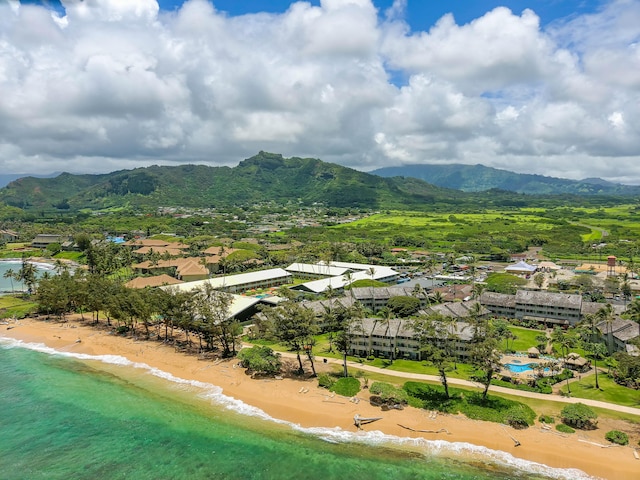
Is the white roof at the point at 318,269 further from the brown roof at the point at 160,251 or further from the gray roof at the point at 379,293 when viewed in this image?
the brown roof at the point at 160,251

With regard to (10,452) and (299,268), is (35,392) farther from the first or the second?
(299,268)

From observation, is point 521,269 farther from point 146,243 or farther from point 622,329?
point 146,243

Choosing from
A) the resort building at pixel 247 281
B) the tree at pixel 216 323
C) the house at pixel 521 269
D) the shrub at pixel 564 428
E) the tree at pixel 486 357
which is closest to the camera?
the shrub at pixel 564 428

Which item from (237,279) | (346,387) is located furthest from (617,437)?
(237,279)

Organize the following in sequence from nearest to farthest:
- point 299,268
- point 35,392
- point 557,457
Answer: point 557,457 < point 35,392 < point 299,268

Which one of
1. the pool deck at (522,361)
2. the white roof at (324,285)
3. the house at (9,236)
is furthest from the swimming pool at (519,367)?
the house at (9,236)

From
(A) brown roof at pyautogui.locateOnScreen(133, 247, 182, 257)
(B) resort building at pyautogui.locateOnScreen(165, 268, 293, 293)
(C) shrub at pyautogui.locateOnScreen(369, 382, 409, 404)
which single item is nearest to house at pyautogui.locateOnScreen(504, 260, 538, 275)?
(B) resort building at pyautogui.locateOnScreen(165, 268, 293, 293)

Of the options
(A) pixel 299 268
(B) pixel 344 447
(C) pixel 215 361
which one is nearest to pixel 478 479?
(B) pixel 344 447
